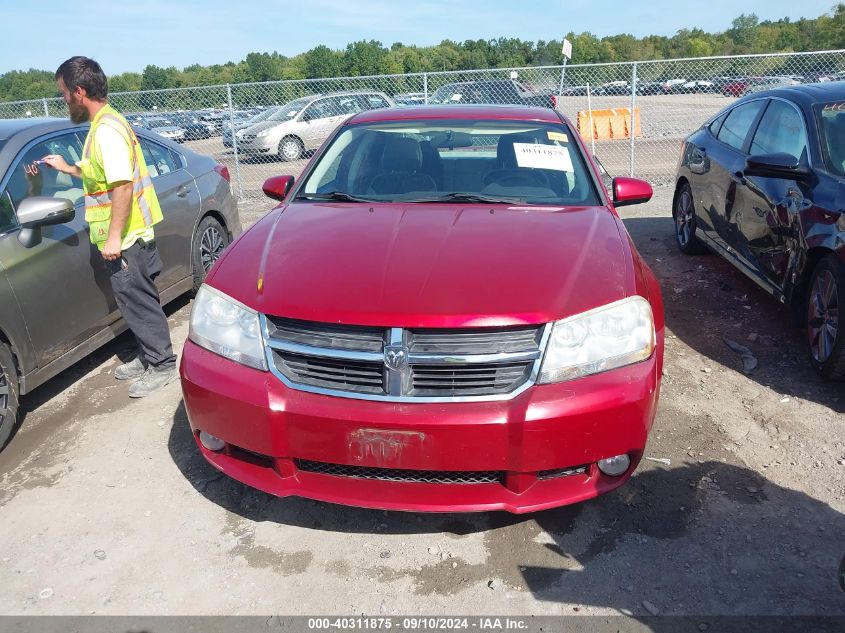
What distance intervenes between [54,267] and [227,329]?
1.80 m

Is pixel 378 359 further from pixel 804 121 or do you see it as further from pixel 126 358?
pixel 804 121

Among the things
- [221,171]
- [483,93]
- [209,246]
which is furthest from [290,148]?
[209,246]

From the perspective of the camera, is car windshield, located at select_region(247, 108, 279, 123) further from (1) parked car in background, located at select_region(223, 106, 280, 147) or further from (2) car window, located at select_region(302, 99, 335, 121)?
(2) car window, located at select_region(302, 99, 335, 121)

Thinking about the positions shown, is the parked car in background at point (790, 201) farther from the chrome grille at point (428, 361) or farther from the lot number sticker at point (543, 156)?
the chrome grille at point (428, 361)

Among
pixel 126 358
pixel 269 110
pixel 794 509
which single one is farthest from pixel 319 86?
pixel 794 509

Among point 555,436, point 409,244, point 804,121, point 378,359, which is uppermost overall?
point 804,121

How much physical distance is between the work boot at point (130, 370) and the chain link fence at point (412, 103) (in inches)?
299

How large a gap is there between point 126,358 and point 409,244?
2.77 m

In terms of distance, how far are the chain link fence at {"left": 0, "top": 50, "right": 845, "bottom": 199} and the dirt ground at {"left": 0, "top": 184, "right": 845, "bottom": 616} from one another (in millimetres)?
8401

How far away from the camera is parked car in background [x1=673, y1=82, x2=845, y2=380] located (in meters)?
3.90

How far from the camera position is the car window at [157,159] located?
5089 millimetres

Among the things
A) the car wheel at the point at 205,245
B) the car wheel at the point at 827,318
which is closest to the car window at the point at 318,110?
the car wheel at the point at 205,245

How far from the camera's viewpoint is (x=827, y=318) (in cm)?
396

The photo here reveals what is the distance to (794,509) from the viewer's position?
2.93 m
